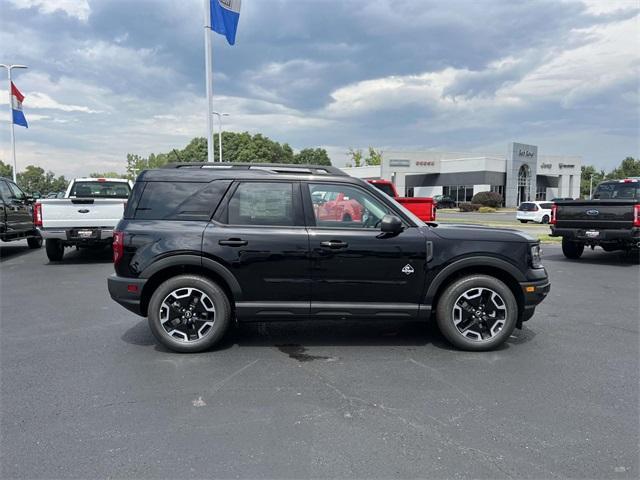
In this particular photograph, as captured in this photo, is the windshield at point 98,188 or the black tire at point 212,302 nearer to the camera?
the black tire at point 212,302

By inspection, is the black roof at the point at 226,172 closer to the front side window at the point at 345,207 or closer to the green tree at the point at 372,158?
the front side window at the point at 345,207

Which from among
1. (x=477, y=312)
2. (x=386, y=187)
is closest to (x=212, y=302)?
(x=477, y=312)

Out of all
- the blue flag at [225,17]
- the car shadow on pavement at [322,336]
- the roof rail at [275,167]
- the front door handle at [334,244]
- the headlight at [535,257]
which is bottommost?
the car shadow on pavement at [322,336]

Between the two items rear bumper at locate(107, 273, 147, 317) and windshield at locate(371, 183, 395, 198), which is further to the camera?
windshield at locate(371, 183, 395, 198)

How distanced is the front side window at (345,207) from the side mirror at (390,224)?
0.16 m

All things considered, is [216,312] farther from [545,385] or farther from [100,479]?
[545,385]

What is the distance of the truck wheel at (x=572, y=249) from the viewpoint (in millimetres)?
11856

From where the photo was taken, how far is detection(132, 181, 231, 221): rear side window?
187 inches

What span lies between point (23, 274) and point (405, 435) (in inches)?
357

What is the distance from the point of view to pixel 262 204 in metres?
4.76

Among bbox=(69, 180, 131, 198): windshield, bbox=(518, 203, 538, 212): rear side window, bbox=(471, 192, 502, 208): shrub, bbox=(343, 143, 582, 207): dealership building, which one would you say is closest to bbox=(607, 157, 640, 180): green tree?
bbox=(343, 143, 582, 207): dealership building

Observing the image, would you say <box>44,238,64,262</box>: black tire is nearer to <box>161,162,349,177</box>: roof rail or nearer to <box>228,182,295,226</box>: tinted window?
<box>161,162,349,177</box>: roof rail

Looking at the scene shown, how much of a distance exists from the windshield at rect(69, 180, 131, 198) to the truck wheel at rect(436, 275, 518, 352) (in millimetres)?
10391

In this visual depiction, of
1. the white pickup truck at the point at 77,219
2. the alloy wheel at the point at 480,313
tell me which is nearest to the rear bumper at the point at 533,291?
the alloy wheel at the point at 480,313
